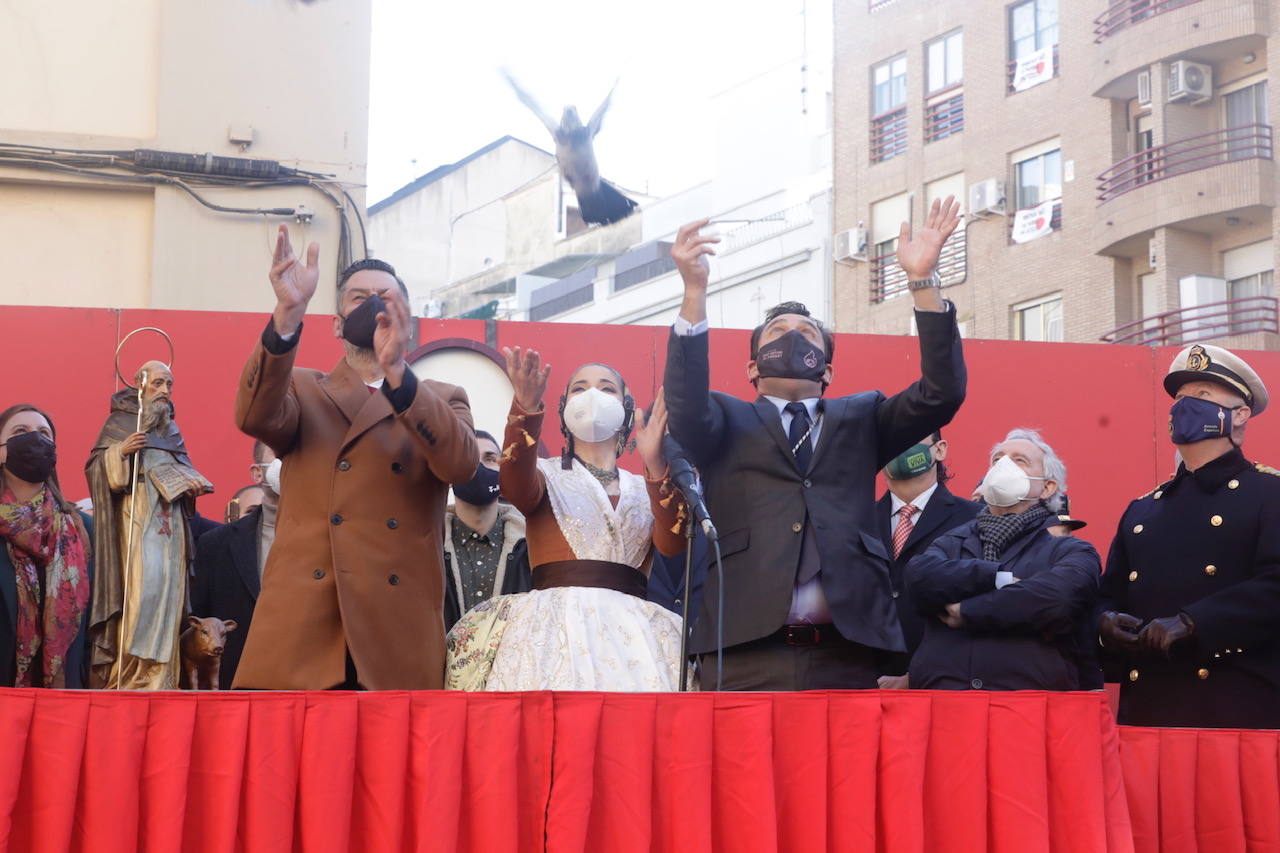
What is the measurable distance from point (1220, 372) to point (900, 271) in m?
23.2

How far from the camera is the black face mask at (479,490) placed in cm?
563

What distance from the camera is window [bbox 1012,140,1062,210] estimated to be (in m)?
25.5

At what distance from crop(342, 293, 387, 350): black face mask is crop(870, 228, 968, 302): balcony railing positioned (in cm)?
2364

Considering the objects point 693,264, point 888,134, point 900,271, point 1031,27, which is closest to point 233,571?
point 693,264

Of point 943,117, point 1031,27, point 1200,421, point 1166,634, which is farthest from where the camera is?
point 943,117

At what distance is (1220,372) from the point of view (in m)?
4.76

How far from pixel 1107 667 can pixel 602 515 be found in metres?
1.63

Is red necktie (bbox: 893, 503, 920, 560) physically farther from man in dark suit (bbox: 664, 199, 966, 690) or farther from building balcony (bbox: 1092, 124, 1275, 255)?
building balcony (bbox: 1092, 124, 1275, 255)

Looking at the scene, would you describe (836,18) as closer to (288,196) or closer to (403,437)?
(288,196)

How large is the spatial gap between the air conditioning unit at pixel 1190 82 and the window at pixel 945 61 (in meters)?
4.99

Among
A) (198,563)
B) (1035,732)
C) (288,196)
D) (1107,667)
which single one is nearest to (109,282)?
(288,196)

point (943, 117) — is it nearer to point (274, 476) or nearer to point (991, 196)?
point (991, 196)

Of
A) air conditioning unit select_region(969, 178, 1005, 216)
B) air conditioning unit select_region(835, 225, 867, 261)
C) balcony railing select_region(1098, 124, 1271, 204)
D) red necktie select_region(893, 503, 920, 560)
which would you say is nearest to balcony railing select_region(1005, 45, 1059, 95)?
air conditioning unit select_region(969, 178, 1005, 216)

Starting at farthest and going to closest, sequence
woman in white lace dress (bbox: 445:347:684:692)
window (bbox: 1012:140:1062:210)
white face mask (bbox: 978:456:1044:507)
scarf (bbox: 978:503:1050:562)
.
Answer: window (bbox: 1012:140:1062:210) < white face mask (bbox: 978:456:1044:507) < scarf (bbox: 978:503:1050:562) < woman in white lace dress (bbox: 445:347:684:692)
